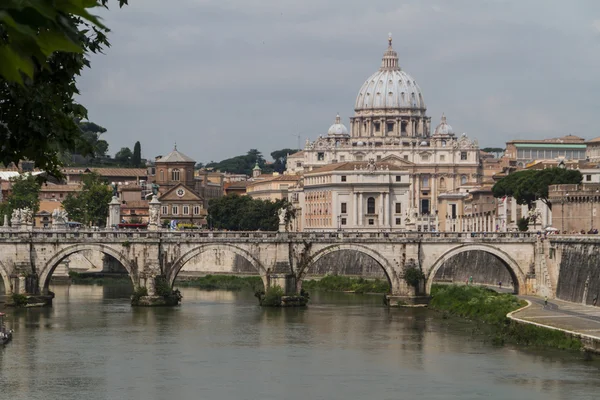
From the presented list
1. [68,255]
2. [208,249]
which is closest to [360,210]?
[208,249]

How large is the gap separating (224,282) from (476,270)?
19494mm

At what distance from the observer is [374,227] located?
454 feet

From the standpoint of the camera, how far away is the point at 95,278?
91.9m

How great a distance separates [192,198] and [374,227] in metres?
19.7

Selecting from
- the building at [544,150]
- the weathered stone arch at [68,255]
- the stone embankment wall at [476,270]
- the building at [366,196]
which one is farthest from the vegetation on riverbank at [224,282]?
the building at [544,150]

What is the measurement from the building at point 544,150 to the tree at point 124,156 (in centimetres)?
5084

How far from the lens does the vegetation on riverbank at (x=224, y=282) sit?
86250 millimetres

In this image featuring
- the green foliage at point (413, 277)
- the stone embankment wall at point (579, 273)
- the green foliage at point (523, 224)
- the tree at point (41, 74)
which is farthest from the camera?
the green foliage at point (523, 224)

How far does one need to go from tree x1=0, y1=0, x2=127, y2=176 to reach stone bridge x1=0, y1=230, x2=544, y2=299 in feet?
187

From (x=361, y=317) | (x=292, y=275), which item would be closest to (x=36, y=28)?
(x=361, y=317)

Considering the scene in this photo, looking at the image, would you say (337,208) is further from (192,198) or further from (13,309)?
(13,309)

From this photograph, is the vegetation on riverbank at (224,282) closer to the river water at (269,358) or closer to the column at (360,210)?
the river water at (269,358)

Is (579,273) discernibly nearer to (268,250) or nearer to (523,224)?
(268,250)

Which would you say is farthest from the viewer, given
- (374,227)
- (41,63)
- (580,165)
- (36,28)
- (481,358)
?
(374,227)
